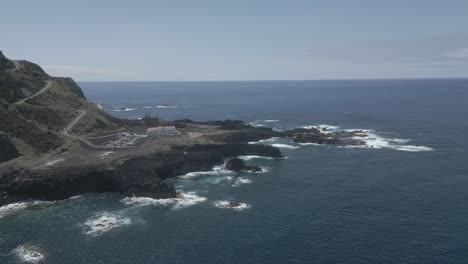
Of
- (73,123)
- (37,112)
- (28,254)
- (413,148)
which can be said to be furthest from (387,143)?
(28,254)

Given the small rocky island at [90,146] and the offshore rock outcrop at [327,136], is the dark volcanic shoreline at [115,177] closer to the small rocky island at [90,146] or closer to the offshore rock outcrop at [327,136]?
the small rocky island at [90,146]

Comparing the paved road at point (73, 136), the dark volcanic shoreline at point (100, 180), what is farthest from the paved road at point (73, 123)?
the dark volcanic shoreline at point (100, 180)

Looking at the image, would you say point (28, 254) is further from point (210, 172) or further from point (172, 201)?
point (210, 172)

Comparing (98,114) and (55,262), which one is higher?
(98,114)

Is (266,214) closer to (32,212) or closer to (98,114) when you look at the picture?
(32,212)

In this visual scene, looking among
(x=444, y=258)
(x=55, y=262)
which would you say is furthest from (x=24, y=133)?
(x=444, y=258)

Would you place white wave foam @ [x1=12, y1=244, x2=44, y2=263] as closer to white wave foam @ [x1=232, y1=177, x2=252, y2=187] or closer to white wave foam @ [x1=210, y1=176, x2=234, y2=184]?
white wave foam @ [x1=210, y1=176, x2=234, y2=184]
